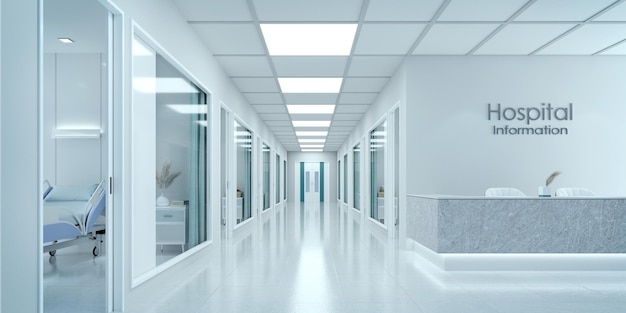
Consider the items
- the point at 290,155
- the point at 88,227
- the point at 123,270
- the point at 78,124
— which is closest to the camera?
the point at 123,270

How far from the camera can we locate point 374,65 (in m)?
9.32

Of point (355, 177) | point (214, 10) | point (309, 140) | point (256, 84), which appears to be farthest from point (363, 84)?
point (309, 140)

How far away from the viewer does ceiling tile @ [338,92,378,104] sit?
12.1m

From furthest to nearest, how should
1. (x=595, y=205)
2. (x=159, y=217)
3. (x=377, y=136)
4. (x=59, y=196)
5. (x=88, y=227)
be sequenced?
(x=377, y=136) < (x=59, y=196) < (x=88, y=227) < (x=595, y=205) < (x=159, y=217)

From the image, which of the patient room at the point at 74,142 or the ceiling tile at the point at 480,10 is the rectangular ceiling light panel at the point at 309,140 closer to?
the patient room at the point at 74,142

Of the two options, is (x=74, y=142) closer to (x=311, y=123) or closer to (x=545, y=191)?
(x=545, y=191)

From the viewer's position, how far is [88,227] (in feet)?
23.9

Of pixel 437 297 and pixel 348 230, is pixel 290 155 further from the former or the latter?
pixel 437 297

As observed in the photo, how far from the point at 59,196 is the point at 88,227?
1272mm

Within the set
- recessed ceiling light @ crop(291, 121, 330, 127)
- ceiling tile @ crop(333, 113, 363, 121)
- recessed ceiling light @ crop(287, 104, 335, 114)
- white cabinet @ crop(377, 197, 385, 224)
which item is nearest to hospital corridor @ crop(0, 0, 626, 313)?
white cabinet @ crop(377, 197, 385, 224)

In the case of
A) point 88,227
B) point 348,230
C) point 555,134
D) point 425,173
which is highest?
point 555,134

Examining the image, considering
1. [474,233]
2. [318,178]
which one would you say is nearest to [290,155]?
[318,178]

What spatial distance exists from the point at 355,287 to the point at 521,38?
17.0ft

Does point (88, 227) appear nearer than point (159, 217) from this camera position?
No
